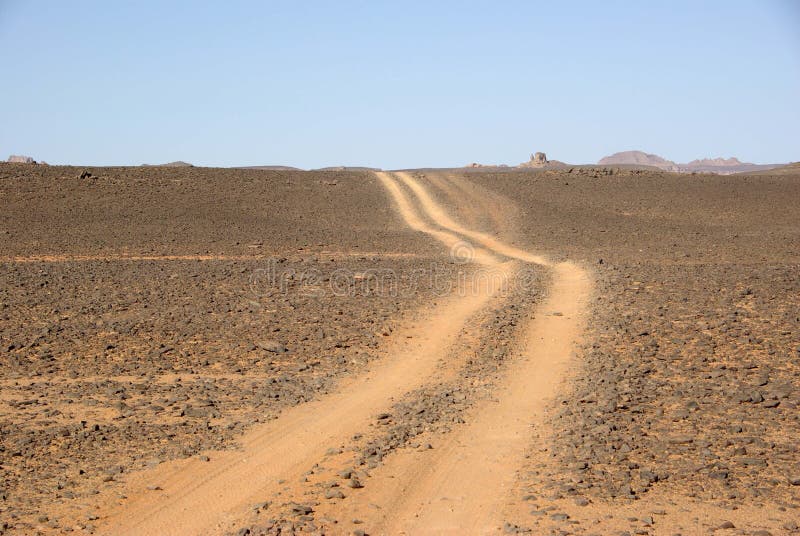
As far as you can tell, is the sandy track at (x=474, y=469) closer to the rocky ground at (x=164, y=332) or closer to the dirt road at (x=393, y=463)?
the dirt road at (x=393, y=463)

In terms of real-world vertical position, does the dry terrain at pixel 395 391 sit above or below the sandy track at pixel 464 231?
below

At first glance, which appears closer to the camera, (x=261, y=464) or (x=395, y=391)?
(x=261, y=464)

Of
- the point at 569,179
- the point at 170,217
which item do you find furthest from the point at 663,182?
the point at 170,217

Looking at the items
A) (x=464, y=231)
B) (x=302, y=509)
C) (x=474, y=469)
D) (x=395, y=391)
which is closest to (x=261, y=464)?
(x=302, y=509)

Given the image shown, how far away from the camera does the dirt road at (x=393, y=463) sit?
584 cm

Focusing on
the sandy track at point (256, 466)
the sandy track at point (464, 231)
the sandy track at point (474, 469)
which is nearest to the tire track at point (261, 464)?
the sandy track at point (256, 466)

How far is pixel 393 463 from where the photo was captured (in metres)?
6.82

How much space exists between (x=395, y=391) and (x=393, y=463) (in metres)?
2.14

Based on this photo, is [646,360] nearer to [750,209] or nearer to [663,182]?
[750,209]

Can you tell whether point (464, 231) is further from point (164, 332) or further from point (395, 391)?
point (395, 391)

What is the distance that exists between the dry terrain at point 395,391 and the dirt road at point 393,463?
27mm

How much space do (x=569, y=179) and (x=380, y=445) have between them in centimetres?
3340

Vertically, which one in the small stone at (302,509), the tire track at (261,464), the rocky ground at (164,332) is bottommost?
the small stone at (302,509)

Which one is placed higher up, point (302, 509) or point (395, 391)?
point (395, 391)
